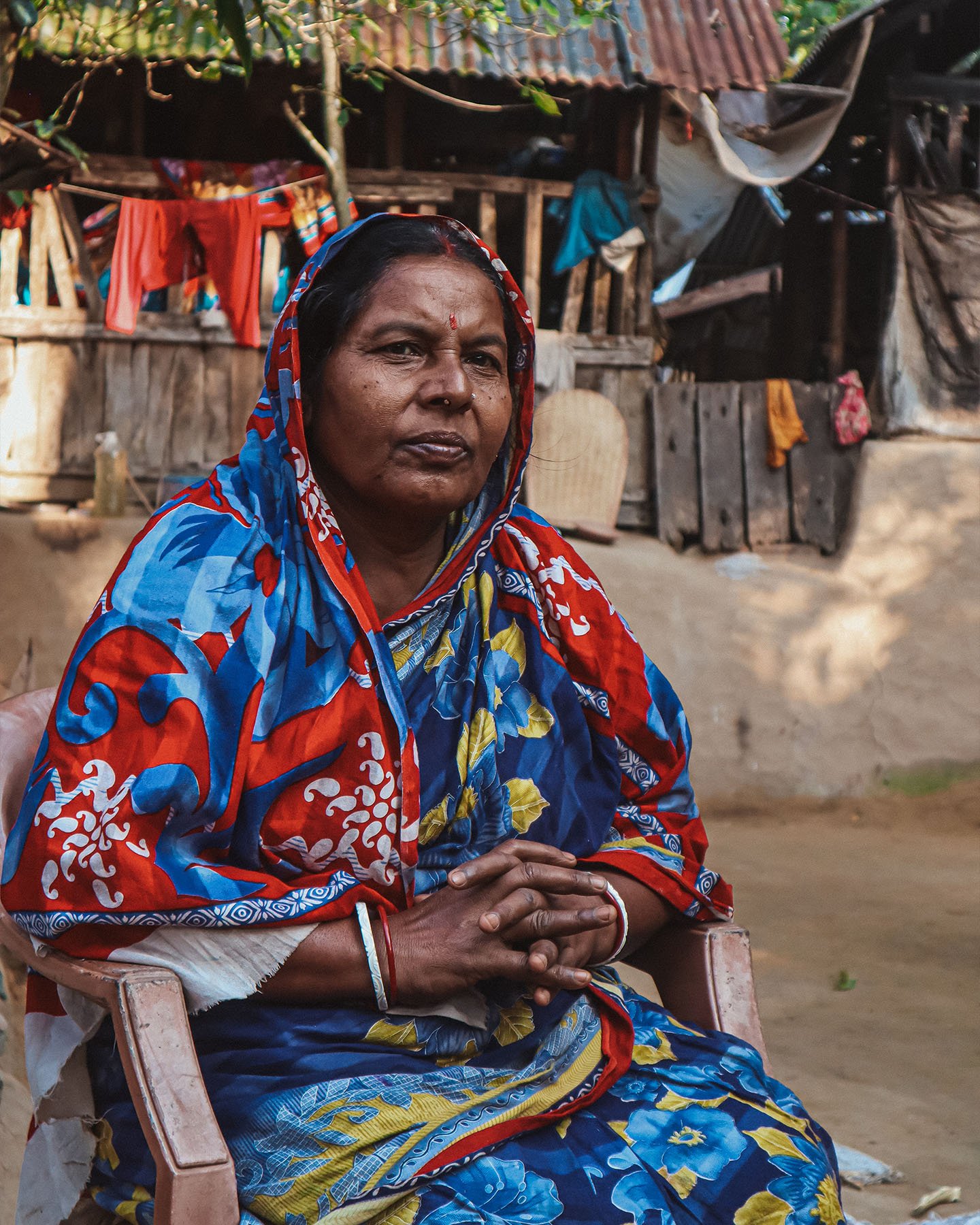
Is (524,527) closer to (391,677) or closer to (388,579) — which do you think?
(388,579)

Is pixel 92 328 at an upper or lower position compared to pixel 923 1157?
upper

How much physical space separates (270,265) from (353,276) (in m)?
6.18

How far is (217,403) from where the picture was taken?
7664 mm

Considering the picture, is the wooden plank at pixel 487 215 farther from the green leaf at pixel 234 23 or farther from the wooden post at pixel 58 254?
the green leaf at pixel 234 23

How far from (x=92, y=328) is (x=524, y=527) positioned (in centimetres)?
626

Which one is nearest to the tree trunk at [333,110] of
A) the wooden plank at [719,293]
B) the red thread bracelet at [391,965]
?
the red thread bracelet at [391,965]

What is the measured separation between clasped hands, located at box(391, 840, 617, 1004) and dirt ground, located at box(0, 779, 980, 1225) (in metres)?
1.50

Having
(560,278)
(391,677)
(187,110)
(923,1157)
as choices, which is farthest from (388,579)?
(560,278)

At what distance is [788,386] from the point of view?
8.04 meters

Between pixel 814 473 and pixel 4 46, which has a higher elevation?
pixel 4 46

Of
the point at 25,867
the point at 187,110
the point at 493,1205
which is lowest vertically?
the point at 493,1205

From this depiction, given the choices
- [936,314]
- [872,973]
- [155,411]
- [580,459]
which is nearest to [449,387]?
[872,973]

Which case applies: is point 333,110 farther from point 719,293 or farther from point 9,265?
point 719,293

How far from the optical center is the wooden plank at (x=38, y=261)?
7422 millimetres
